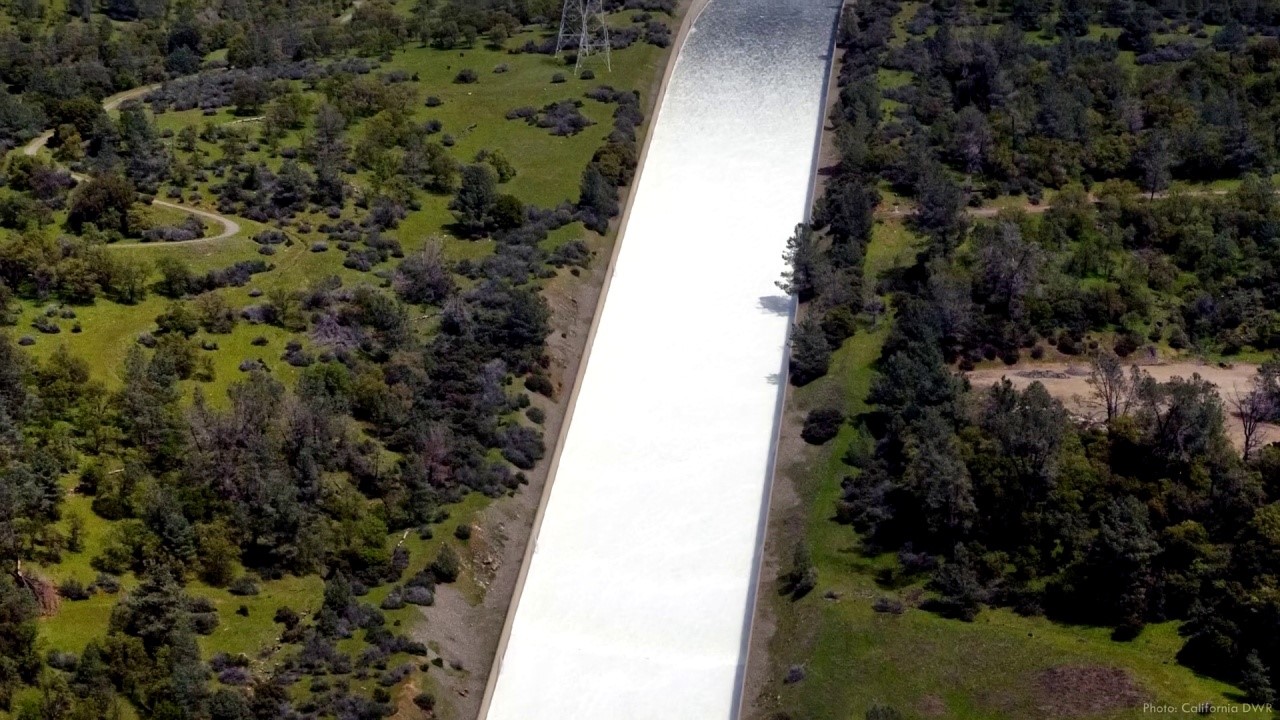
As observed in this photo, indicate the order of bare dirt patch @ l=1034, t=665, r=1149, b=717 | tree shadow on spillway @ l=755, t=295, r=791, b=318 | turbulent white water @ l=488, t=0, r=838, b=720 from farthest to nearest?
tree shadow on spillway @ l=755, t=295, r=791, b=318, turbulent white water @ l=488, t=0, r=838, b=720, bare dirt patch @ l=1034, t=665, r=1149, b=717

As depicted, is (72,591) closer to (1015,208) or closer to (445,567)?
(445,567)

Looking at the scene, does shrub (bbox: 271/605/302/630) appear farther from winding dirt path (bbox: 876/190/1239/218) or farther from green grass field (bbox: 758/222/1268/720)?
winding dirt path (bbox: 876/190/1239/218)

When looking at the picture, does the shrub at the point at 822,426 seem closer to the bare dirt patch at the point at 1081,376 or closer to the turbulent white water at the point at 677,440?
the turbulent white water at the point at 677,440

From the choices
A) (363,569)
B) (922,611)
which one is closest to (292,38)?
(363,569)

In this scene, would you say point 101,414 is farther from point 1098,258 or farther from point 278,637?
point 1098,258

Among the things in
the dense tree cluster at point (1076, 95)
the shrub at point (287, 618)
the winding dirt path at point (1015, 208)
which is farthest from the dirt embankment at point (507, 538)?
the dense tree cluster at point (1076, 95)

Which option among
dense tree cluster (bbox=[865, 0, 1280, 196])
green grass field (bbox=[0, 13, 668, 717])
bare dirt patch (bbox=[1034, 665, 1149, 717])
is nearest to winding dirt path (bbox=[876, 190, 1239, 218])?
dense tree cluster (bbox=[865, 0, 1280, 196])

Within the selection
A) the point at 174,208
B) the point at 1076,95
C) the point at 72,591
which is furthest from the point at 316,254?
the point at 1076,95
